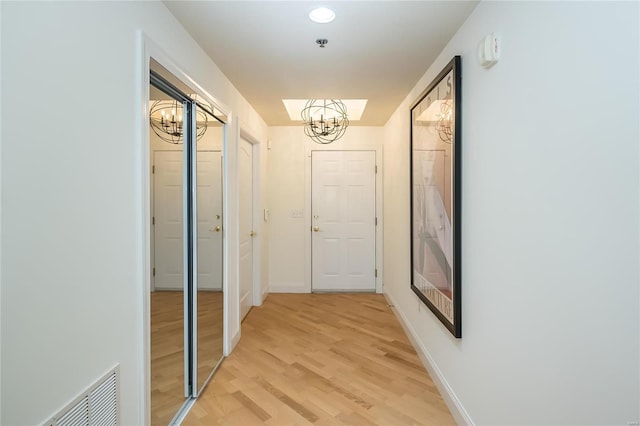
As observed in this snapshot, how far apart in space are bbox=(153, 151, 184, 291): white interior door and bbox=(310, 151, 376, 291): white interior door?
2859 mm

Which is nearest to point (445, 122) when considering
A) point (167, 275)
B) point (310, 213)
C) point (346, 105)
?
point (167, 275)

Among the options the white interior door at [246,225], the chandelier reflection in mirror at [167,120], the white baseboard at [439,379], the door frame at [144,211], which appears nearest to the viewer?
the door frame at [144,211]

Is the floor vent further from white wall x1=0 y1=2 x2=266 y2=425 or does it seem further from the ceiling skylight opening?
the ceiling skylight opening

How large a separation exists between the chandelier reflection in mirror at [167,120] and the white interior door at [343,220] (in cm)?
285

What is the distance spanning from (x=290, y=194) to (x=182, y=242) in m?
2.76

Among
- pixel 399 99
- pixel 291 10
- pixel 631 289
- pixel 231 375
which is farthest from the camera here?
pixel 399 99

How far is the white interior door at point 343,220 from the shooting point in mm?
4695

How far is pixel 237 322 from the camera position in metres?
3.04

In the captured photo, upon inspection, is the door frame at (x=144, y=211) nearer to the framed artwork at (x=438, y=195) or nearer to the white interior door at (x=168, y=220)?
the white interior door at (x=168, y=220)

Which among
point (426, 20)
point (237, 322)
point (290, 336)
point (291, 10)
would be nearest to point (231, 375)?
point (237, 322)

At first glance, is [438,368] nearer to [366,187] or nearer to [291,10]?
[291,10]

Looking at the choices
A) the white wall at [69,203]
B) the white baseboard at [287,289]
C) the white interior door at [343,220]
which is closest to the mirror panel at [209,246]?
the white wall at [69,203]

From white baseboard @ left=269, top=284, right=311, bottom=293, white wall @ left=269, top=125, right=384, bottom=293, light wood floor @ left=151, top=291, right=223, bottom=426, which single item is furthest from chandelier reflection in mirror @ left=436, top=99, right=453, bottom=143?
white baseboard @ left=269, top=284, right=311, bottom=293

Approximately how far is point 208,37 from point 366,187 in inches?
122
